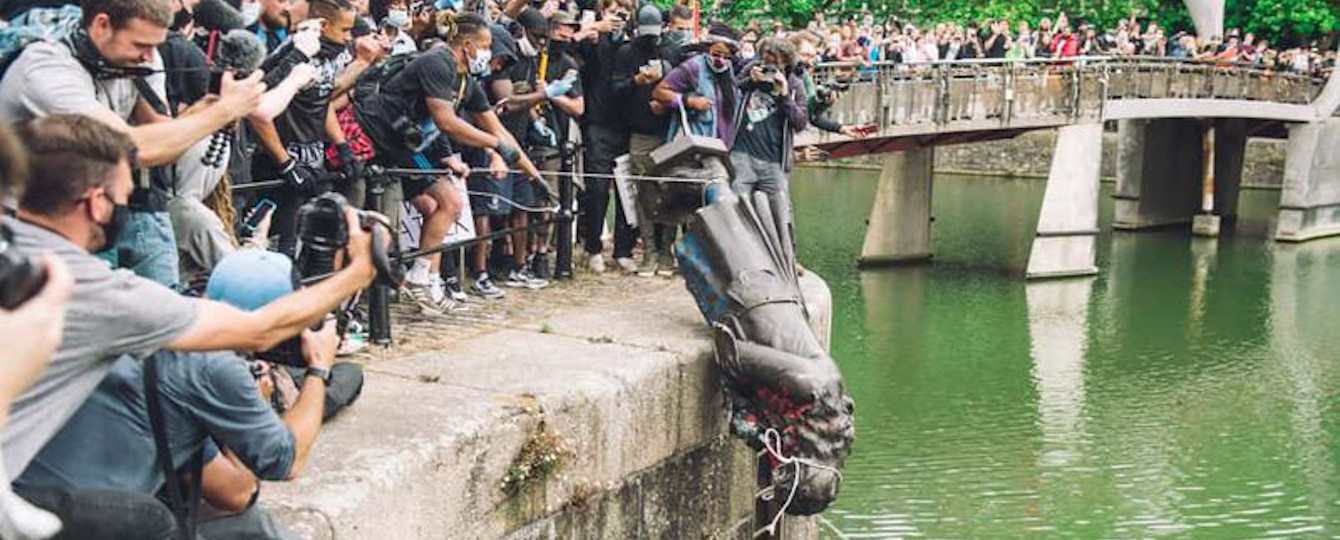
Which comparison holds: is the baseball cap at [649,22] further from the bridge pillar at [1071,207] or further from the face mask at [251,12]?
the bridge pillar at [1071,207]

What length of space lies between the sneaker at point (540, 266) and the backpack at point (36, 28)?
381 centimetres

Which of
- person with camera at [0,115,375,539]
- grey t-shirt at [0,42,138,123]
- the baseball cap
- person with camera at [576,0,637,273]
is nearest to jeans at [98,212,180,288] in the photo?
grey t-shirt at [0,42,138,123]

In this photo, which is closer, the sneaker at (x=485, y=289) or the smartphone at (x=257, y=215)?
the smartphone at (x=257, y=215)

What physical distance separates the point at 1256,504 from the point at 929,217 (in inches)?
501

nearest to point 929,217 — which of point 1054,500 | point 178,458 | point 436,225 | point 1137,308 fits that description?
point 1137,308

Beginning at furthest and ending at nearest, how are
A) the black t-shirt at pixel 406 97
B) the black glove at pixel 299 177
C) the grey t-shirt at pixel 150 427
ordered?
the black t-shirt at pixel 406 97
the black glove at pixel 299 177
the grey t-shirt at pixel 150 427

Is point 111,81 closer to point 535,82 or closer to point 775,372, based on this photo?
point 775,372

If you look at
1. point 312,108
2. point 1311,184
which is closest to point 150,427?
point 312,108

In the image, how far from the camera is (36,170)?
9.92ft

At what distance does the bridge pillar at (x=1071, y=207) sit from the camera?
23.7 m

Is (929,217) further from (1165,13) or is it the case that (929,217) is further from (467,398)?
(467,398)

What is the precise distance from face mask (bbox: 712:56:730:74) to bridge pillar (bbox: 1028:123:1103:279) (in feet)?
51.8

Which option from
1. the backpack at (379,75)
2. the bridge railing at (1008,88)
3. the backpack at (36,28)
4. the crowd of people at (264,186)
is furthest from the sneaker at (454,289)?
the bridge railing at (1008,88)

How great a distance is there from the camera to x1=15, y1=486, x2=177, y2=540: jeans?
10.3 feet
